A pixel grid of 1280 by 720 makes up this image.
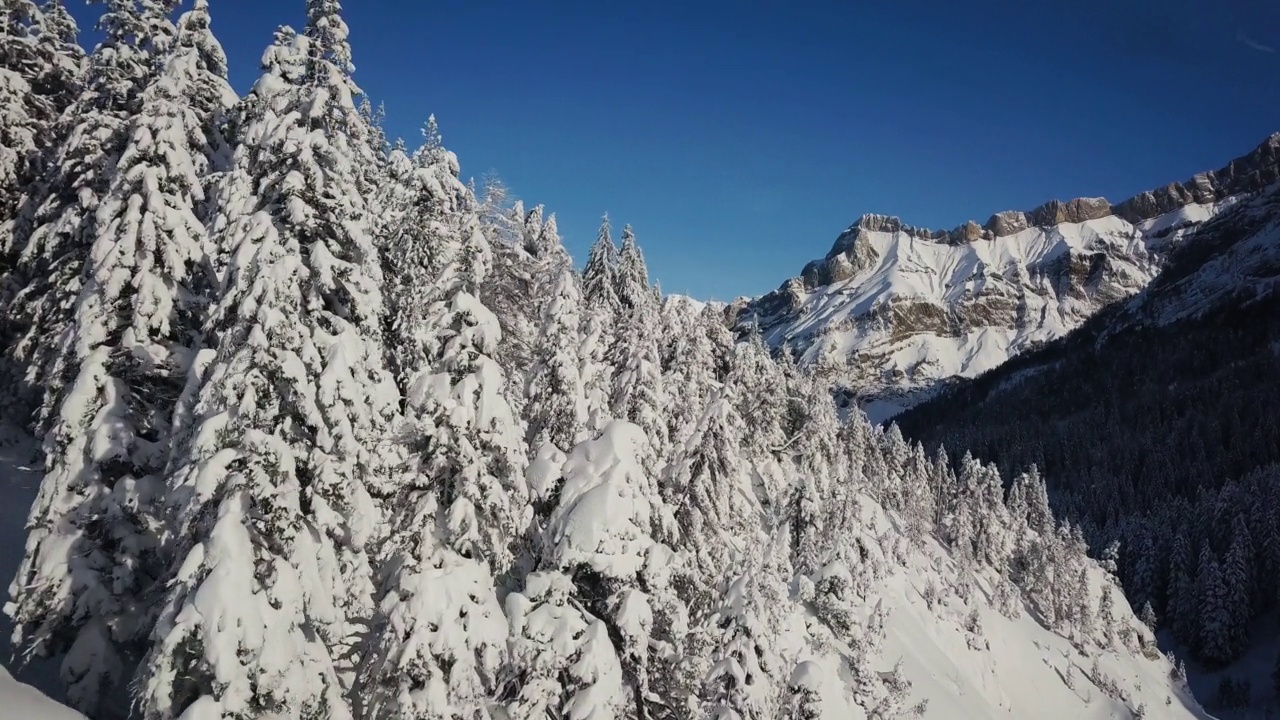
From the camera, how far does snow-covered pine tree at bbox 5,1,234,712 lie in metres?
14.2

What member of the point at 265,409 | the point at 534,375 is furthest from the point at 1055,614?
the point at 265,409

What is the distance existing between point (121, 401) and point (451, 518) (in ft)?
28.0

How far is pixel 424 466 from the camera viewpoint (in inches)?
506

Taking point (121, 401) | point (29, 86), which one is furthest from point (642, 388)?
point (29, 86)

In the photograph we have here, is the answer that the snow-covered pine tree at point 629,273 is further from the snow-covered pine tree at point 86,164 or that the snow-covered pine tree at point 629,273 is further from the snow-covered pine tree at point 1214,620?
the snow-covered pine tree at point 1214,620

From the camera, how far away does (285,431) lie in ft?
40.8

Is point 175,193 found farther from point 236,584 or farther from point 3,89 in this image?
point 3,89

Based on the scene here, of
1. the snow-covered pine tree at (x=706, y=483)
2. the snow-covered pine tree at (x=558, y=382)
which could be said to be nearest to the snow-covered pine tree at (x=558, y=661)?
the snow-covered pine tree at (x=558, y=382)

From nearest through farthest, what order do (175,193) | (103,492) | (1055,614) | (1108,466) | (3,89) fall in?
1. (103,492)
2. (175,193)
3. (3,89)
4. (1055,614)
5. (1108,466)

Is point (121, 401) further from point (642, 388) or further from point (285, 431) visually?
point (642, 388)

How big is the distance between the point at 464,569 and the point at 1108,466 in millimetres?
213678

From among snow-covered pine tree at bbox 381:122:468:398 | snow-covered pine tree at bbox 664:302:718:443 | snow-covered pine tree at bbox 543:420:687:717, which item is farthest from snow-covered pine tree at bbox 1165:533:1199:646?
snow-covered pine tree at bbox 381:122:468:398

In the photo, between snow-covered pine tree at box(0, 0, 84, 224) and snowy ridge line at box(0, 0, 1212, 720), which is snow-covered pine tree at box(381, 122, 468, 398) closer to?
snowy ridge line at box(0, 0, 1212, 720)

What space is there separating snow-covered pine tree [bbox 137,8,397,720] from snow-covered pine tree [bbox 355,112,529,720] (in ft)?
3.90
